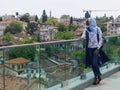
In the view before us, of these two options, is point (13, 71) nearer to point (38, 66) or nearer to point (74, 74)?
point (38, 66)

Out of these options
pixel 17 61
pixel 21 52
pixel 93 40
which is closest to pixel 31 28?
pixel 93 40

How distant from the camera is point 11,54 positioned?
496 centimetres

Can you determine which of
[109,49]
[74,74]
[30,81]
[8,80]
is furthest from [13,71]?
[109,49]

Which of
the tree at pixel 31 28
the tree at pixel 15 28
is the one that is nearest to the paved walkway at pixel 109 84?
the tree at pixel 31 28

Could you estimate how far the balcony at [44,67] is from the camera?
16.2 feet

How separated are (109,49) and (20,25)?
106 metres

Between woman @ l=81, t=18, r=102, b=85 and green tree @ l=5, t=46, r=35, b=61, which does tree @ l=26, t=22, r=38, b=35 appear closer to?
woman @ l=81, t=18, r=102, b=85

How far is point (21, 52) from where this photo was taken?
5.16 metres

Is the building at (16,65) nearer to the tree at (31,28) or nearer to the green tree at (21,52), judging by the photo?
the green tree at (21,52)

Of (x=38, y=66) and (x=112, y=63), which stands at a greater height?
(x=38, y=66)

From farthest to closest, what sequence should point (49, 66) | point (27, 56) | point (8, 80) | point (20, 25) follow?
1. point (20, 25)
2. point (49, 66)
3. point (27, 56)
4. point (8, 80)

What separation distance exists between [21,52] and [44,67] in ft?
2.57

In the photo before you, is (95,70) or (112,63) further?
(112,63)

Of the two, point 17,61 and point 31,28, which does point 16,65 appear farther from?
point 31,28
